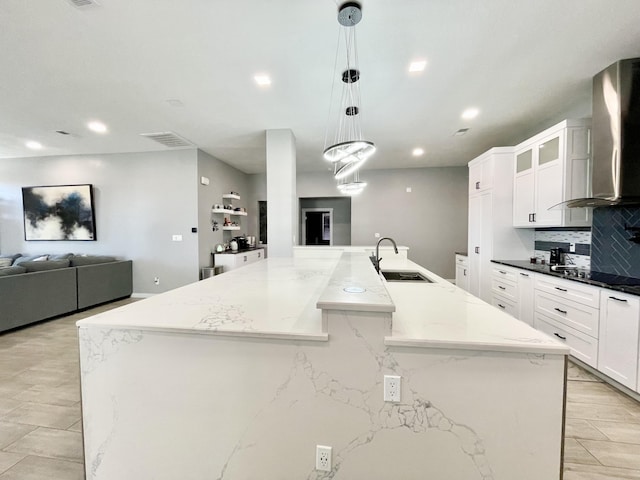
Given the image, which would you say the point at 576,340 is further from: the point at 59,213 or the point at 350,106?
the point at 59,213

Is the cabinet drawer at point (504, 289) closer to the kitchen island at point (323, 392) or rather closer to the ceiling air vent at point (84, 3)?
the kitchen island at point (323, 392)

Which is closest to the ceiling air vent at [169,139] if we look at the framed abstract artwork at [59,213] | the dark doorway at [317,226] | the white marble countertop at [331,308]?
the framed abstract artwork at [59,213]

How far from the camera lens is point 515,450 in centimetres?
103

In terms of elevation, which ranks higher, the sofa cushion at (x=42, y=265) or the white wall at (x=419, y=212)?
the white wall at (x=419, y=212)

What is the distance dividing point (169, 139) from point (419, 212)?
18.0ft

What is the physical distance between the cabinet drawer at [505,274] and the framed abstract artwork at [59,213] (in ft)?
24.1

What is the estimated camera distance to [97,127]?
389 centimetres

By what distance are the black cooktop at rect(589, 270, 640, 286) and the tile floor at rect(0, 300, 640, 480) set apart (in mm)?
896

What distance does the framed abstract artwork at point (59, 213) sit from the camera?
5.26m

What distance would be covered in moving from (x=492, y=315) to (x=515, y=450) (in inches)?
21.6

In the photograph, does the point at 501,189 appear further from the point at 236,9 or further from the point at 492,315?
the point at 236,9

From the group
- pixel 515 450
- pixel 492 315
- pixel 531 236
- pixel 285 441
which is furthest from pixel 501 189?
pixel 285 441

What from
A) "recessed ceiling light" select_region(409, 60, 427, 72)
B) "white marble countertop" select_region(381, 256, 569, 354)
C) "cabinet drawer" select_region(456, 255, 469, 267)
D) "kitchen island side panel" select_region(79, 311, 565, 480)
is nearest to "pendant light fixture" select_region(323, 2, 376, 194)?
"recessed ceiling light" select_region(409, 60, 427, 72)

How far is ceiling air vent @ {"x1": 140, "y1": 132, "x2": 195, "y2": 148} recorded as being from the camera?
13.6ft
